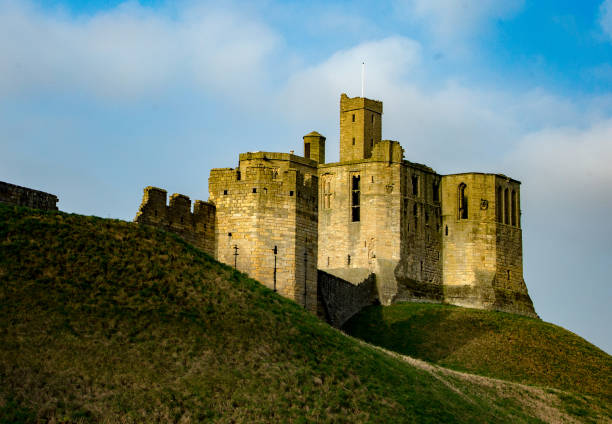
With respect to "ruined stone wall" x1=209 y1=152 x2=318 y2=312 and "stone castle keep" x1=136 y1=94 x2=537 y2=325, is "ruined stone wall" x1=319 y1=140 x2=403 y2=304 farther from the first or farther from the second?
"ruined stone wall" x1=209 y1=152 x2=318 y2=312

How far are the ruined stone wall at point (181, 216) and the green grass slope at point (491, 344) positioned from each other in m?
14.4

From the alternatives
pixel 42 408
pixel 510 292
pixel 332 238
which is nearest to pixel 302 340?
pixel 42 408

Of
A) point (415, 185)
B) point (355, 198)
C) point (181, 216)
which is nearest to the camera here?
point (181, 216)

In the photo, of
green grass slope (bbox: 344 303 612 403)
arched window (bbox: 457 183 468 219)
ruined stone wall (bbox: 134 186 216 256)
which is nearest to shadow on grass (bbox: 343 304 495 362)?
green grass slope (bbox: 344 303 612 403)

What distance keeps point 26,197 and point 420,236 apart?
35.1 metres

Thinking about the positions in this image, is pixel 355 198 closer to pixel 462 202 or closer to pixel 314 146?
pixel 314 146

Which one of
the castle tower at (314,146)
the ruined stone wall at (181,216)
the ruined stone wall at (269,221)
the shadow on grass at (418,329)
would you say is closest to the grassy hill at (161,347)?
the ruined stone wall at (181,216)

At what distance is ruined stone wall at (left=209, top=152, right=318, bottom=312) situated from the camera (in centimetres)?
4384

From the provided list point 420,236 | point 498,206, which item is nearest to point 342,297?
point 420,236

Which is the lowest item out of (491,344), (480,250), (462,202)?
(491,344)

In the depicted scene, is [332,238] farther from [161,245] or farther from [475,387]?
[161,245]

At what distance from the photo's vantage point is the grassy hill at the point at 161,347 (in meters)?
30.3

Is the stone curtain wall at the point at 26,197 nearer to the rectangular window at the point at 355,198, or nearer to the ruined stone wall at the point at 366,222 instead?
the ruined stone wall at the point at 366,222

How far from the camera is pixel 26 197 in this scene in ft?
124
